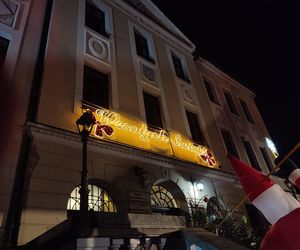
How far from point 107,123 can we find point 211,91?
1155cm

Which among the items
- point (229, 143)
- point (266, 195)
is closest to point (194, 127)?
point (229, 143)

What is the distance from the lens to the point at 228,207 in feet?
39.5

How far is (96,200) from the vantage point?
7801 mm

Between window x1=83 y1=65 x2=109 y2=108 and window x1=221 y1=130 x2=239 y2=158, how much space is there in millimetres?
8808

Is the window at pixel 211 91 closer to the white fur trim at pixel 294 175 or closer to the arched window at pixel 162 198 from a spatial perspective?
the arched window at pixel 162 198

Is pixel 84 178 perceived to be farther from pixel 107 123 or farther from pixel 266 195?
pixel 107 123

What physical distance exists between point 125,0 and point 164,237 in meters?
14.1

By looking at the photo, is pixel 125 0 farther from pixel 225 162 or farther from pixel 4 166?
pixel 4 166

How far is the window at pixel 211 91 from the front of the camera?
711 inches

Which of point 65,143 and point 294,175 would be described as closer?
point 294,175

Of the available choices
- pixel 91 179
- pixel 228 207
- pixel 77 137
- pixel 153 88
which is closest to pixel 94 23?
pixel 153 88

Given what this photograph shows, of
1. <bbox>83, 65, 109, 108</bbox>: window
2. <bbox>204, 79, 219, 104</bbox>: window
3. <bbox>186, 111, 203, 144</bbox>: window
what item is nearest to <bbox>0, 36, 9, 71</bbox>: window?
<bbox>83, 65, 109, 108</bbox>: window

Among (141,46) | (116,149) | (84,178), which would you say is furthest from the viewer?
(141,46)

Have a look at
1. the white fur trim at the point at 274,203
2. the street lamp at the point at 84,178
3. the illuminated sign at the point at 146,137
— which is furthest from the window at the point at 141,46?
the white fur trim at the point at 274,203
